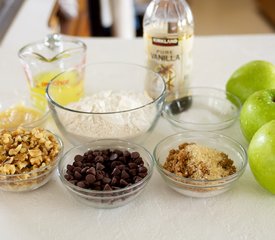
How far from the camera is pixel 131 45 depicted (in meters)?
1.45

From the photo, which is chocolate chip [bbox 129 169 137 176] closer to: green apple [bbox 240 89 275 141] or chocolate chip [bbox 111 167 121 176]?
chocolate chip [bbox 111 167 121 176]

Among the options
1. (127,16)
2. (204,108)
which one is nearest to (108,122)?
(204,108)

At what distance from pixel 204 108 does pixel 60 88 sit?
1.17ft

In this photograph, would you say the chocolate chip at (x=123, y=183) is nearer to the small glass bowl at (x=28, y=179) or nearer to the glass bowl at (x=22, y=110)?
the small glass bowl at (x=28, y=179)

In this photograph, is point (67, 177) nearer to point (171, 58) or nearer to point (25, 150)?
point (25, 150)

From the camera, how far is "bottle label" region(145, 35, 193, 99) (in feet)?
3.32

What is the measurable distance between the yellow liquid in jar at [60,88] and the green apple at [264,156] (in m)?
0.47

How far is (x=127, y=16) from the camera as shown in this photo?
2359 millimetres

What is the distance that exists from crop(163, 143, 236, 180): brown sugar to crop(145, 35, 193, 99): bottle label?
229 mm

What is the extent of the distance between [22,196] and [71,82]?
0.35m

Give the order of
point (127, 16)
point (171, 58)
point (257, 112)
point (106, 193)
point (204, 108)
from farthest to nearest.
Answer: point (127, 16) → point (204, 108) → point (171, 58) → point (257, 112) → point (106, 193)

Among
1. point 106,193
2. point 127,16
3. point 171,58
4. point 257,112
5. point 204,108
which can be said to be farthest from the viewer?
point 127,16

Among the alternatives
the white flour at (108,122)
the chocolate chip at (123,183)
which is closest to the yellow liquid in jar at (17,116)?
the white flour at (108,122)

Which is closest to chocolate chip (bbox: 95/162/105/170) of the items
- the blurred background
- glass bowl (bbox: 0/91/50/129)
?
glass bowl (bbox: 0/91/50/129)
